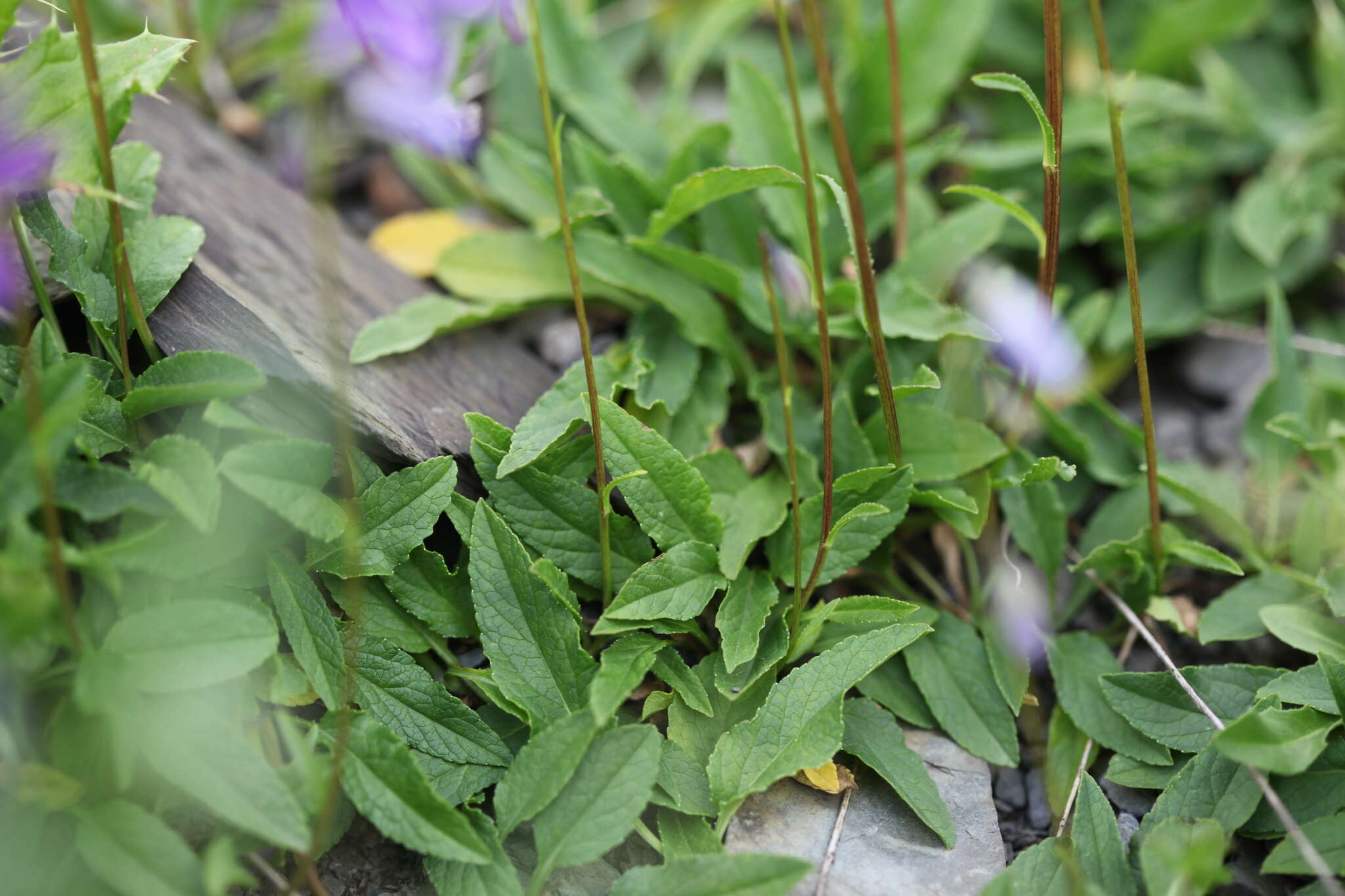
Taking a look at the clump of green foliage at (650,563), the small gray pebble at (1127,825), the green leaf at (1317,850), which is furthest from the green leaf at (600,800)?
the green leaf at (1317,850)

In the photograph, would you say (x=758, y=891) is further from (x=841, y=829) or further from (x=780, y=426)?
(x=780, y=426)

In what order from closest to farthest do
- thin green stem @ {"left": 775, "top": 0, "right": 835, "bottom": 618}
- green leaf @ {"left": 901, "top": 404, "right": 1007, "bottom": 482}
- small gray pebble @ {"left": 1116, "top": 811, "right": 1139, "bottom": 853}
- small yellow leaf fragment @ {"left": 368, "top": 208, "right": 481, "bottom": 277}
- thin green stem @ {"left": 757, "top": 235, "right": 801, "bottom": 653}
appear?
1. thin green stem @ {"left": 775, "top": 0, "right": 835, "bottom": 618}
2. thin green stem @ {"left": 757, "top": 235, "right": 801, "bottom": 653}
3. small gray pebble @ {"left": 1116, "top": 811, "right": 1139, "bottom": 853}
4. green leaf @ {"left": 901, "top": 404, "right": 1007, "bottom": 482}
5. small yellow leaf fragment @ {"left": 368, "top": 208, "right": 481, "bottom": 277}

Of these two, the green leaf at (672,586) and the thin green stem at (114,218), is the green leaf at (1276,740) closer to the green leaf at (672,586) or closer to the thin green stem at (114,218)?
the green leaf at (672,586)

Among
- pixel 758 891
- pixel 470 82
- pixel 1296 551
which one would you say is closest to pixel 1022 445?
pixel 1296 551

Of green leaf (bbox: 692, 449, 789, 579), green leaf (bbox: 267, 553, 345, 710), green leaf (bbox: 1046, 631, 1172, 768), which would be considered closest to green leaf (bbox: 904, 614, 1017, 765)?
green leaf (bbox: 1046, 631, 1172, 768)

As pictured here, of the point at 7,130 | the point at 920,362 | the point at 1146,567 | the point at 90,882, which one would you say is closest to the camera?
the point at 90,882

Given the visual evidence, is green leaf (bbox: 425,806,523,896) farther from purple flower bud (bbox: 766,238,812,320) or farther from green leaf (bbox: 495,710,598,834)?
purple flower bud (bbox: 766,238,812,320)
